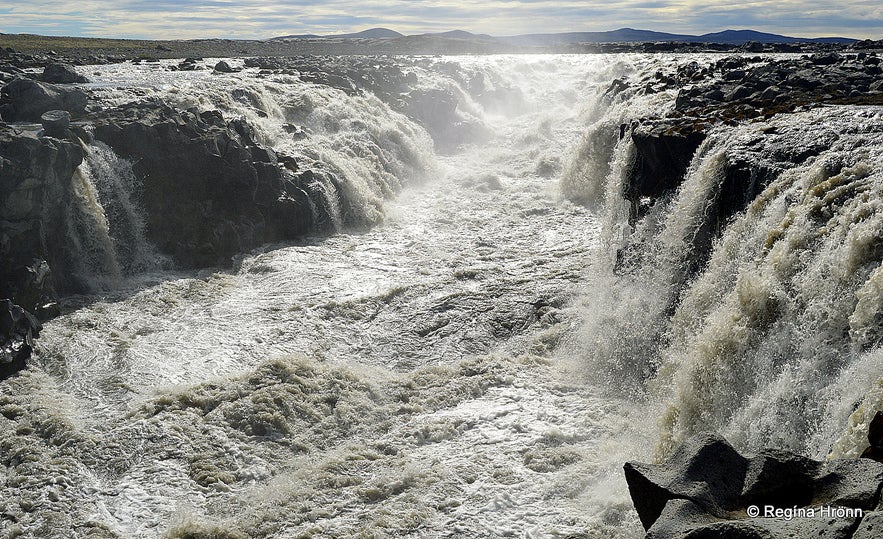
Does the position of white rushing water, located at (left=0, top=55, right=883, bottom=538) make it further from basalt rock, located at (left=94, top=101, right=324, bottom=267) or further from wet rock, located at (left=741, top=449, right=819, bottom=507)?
wet rock, located at (left=741, top=449, right=819, bottom=507)

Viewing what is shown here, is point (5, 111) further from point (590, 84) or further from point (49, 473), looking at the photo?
point (590, 84)

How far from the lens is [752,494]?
6711mm

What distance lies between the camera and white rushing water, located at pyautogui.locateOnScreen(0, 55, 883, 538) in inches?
382

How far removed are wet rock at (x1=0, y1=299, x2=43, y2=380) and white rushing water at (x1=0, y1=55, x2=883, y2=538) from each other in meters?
0.35

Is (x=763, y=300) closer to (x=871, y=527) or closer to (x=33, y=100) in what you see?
(x=871, y=527)

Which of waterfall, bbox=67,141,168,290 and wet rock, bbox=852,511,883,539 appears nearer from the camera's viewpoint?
wet rock, bbox=852,511,883,539

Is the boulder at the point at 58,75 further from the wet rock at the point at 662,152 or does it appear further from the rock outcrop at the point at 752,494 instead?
the rock outcrop at the point at 752,494

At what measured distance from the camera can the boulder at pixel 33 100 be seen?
19922 mm

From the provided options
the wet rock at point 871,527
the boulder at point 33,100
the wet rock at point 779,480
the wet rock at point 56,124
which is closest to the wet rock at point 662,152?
the wet rock at point 779,480

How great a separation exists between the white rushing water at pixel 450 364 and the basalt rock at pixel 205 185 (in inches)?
29.2

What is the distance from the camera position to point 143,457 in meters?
11.4

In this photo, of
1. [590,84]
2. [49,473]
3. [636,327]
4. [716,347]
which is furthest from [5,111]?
[590,84]

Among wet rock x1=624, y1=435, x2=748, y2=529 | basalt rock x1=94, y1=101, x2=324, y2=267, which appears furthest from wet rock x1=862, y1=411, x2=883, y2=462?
basalt rock x1=94, y1=101, x2=324, y2=267

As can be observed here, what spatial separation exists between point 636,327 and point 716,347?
3599 mm
